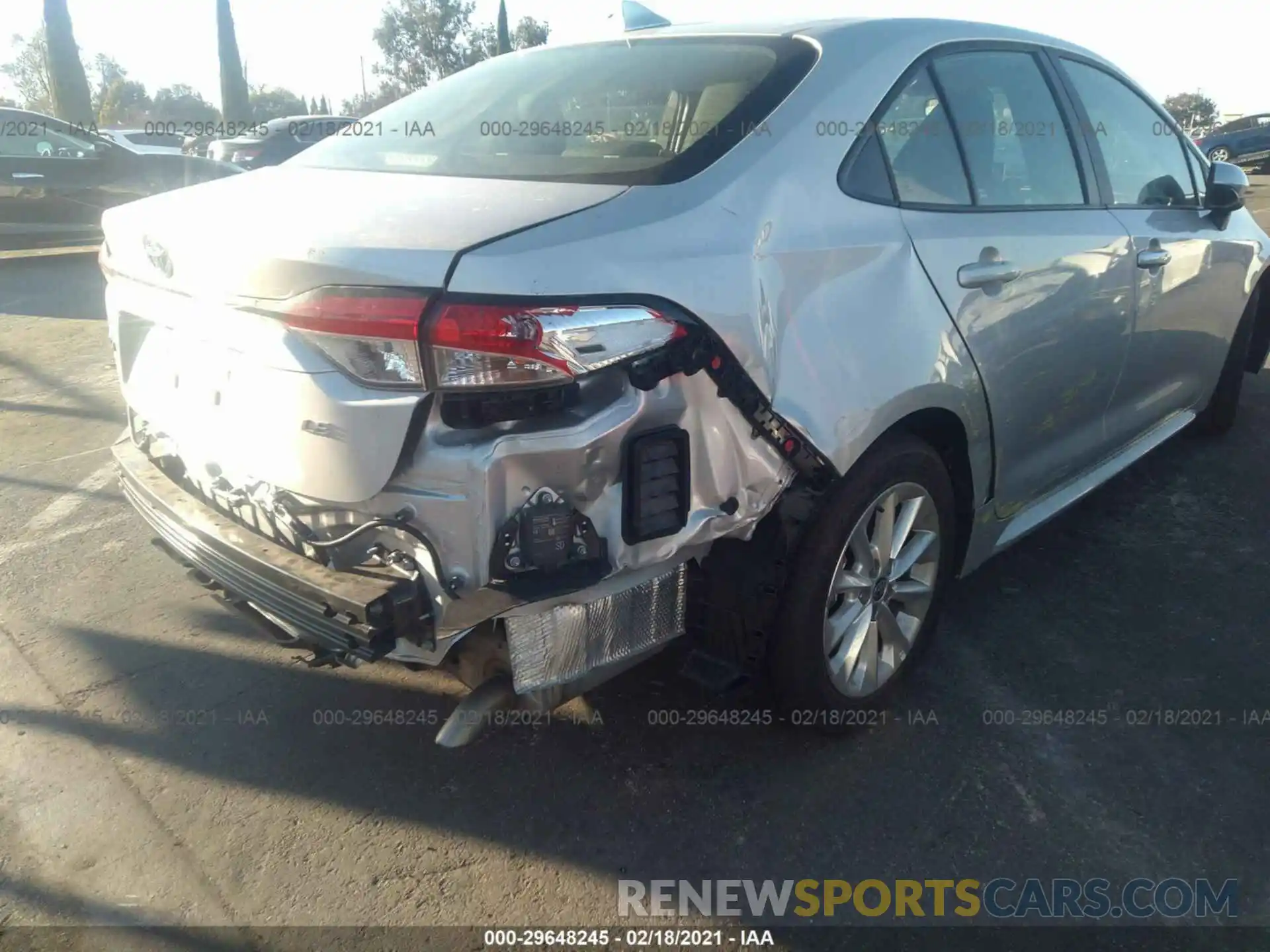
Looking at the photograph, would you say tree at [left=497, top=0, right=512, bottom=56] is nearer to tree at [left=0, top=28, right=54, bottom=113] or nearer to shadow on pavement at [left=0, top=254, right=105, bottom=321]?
tree at [left=0, top=28, right=54, bottom=113]

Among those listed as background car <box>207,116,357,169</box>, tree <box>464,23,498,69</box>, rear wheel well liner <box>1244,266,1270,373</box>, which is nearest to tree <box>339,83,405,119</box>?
tree <box>464,23,498,69</box>

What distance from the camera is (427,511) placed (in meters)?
1.85

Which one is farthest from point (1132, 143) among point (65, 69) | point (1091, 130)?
point (65, 69)

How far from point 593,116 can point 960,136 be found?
1.05 metres

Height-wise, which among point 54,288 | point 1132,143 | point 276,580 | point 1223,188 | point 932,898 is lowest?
point 54,288

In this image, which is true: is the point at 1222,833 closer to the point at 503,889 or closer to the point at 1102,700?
the point at 1102,700

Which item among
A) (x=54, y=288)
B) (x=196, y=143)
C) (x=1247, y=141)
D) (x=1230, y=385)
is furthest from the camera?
(x=1247, y=141)

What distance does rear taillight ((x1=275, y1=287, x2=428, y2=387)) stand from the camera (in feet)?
5.91

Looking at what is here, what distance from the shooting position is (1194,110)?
45.9m

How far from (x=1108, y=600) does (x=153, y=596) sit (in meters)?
3.35

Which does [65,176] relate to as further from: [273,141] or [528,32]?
[528,32]

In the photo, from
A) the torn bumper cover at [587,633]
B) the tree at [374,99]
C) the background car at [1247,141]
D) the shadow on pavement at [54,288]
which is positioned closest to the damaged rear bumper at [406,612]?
the torn bumper cover at [587,633]

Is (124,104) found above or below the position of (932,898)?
above

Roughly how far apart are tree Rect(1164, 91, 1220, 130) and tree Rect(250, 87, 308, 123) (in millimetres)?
41330
